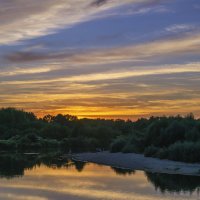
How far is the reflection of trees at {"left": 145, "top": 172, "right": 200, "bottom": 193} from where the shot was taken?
32000mm

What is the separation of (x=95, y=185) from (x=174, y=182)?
595 centimetres

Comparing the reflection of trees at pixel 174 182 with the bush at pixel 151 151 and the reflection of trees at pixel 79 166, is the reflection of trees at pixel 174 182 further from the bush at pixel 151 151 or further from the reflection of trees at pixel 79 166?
the bush at pixel 151 151

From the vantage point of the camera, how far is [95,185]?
33.9 metres

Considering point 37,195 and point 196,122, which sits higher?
point 196,122

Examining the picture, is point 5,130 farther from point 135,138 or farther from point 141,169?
point 141,169

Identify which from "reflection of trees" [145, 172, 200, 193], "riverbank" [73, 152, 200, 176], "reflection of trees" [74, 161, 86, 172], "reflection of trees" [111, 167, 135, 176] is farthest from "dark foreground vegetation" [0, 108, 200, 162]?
"reflection of trees" [145, 172, 200, 193]

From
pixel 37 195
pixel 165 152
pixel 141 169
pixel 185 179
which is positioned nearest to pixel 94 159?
pixel 165 152

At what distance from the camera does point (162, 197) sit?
28.2m

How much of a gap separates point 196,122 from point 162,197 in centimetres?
3431

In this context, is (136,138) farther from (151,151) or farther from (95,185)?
(95,185)

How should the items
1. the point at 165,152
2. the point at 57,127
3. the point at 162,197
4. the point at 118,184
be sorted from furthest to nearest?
the point at 57,127
the point at 165,152
the point at 118,184
the point at 162,197

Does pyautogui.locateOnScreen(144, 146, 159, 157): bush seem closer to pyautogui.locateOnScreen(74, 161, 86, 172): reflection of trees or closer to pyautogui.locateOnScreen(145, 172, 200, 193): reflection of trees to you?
pyautogui.locateOnScreen(74, 161, 86, 172): reflection of trees

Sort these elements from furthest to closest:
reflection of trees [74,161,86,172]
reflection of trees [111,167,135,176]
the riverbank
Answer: reflection of trees [74,161,86,172], reflection of trees [111,167,135,176], the riverbank

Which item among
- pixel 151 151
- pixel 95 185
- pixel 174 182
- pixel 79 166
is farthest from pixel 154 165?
pixel 95 185
